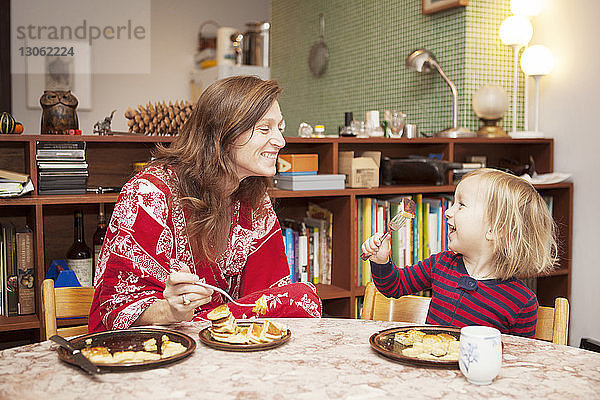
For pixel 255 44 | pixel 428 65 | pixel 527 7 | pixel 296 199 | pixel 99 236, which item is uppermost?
pixel 255 44

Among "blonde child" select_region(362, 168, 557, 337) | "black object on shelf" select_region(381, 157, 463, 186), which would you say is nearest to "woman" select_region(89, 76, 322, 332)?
"blonde child" select_region(362, 168, 557, 337)

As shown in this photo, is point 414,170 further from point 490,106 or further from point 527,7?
point 527,7

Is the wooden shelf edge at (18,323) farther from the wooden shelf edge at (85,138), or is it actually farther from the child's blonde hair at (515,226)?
the child's blonde hair at (515,226)

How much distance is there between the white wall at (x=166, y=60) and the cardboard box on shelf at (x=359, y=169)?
2.73 metres

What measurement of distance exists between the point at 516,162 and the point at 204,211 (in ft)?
6.55

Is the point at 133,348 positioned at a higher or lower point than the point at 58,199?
lower

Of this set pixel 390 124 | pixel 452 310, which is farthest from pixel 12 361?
pixel 390 124

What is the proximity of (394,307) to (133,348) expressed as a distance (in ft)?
2.41

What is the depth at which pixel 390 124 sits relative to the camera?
2.91 m

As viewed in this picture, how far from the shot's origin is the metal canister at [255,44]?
4.72m

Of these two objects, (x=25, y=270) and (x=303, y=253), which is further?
(x=303, y=253)

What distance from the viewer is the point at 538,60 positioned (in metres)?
3.11

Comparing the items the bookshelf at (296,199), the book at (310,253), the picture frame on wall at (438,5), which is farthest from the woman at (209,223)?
the picture frame on wall at (438,5)

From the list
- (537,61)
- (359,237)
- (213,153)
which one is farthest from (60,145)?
(537,61)
